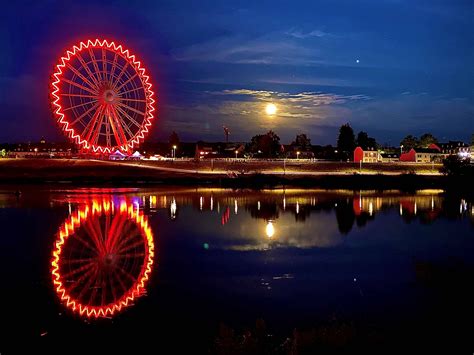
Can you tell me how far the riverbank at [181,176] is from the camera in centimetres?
5900

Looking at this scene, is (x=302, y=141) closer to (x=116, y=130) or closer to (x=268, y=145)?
(x=268, y=145)

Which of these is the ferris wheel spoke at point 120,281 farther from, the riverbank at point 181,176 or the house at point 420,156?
the house at point 420,156

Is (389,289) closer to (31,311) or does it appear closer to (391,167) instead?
(31,311)

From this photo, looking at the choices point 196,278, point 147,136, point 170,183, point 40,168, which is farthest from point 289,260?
point 40,168

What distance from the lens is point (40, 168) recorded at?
64812 mm

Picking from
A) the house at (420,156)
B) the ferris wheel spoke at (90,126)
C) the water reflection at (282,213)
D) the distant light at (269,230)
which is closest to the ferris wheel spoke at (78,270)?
the water reflection at (282,213)

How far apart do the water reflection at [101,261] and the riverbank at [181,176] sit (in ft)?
99.9

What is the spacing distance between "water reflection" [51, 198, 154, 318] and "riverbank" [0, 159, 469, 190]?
30441 mm

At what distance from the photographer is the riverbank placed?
2323 inches

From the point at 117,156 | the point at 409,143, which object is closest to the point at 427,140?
the point at 409,143

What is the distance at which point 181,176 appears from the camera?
6162cm

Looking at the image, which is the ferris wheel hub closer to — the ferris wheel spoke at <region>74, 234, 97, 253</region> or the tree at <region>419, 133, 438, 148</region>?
the ferris wheel spoke at <region>74, 234, 97, 253</region>

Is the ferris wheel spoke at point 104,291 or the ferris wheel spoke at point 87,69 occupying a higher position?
the ferris wheel spoke at point 87,69

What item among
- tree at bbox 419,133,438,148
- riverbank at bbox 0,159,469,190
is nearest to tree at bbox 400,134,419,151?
tree at bbox 419,133,438,148
